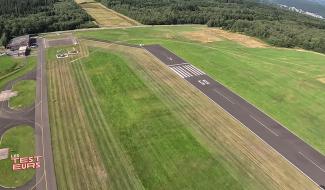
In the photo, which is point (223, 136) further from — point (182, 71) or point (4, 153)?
point (4, 153)

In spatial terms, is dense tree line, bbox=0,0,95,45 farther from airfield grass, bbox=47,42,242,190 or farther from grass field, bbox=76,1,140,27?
airfield grass, bbox=47,42,242,190

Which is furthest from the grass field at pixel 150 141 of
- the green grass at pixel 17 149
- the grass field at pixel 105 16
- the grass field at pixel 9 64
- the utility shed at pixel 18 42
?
the grass field at pixel 105 16

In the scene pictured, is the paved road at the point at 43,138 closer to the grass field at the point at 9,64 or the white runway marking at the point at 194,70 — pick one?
the grass field at the point at 9,64

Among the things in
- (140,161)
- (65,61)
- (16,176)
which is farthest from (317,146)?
(65,61)

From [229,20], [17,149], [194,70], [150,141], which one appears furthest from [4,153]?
[229,20]

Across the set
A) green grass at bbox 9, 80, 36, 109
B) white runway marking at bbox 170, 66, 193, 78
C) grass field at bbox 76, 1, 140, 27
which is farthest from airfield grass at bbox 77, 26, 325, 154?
green grass at bbox 9, 80, 36, 109

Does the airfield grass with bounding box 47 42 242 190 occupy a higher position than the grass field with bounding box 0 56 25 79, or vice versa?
the grass field with bounding box 0 56 25 79

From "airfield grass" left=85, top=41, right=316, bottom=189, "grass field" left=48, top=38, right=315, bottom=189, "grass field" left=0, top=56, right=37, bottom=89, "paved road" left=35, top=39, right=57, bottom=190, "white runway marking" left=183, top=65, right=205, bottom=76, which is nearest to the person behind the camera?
"paved road" left=35, top=39, right=57, bottom=190
